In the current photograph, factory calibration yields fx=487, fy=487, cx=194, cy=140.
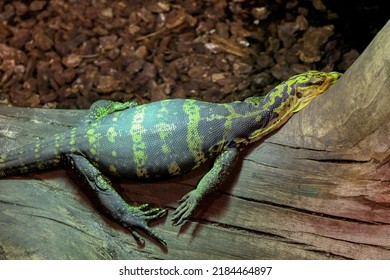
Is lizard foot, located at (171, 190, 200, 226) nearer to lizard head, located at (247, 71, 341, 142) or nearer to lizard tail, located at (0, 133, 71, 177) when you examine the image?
lizard head, located at (247, 71, 341, 142)

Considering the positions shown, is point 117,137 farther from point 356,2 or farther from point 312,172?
point 356,2

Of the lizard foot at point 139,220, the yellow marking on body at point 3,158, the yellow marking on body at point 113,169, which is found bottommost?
the lizard foot at point 139,220

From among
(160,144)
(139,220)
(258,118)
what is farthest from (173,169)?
(258,118)

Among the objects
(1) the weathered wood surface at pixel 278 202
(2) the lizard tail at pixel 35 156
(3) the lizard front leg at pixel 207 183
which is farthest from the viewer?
(2) the lizard tail at pixel 35 156

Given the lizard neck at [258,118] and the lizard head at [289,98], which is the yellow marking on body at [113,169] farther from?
the lizard head at [289,98]

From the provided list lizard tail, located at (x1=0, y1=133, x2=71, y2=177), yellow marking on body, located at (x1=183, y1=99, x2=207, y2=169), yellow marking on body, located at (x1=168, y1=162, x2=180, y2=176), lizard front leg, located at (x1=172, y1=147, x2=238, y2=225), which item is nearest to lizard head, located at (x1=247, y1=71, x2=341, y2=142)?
lizard front leg, located at (x1=172, y1=147, x2=238, y2=225)

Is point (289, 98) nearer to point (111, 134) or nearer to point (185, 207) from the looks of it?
point (185, 207)

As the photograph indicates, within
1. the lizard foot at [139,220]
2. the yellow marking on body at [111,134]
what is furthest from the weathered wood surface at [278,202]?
the yellow marking on body at [111,134]
